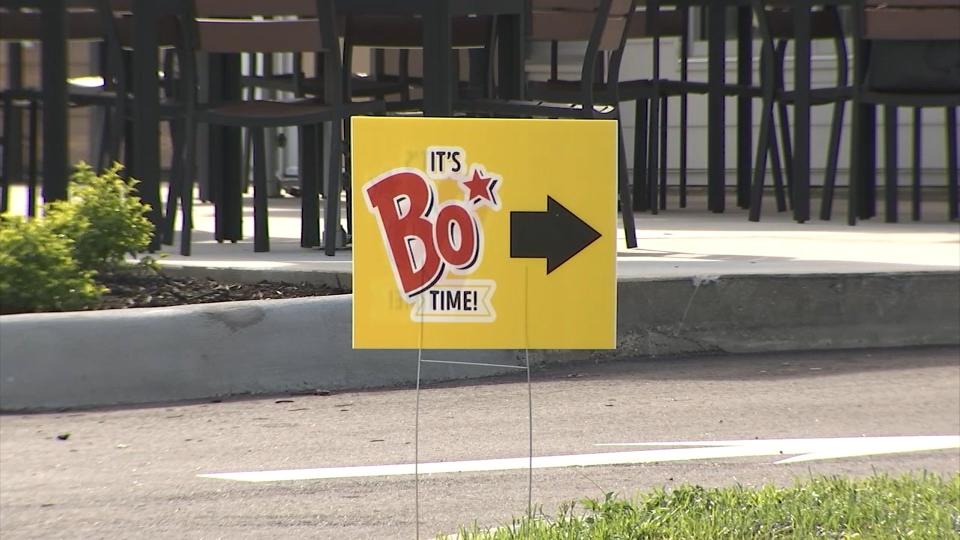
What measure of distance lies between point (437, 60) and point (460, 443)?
224 cm

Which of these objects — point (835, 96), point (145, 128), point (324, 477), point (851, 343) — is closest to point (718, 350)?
point (851, 343)

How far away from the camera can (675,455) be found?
13.3 feet

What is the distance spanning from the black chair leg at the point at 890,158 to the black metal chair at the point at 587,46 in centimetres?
219

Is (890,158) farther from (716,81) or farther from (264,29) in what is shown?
(264,29)

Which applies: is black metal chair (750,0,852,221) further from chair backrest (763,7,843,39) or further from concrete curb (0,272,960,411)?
concrete curb (0,272,960,411)

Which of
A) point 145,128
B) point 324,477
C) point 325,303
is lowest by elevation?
point 324,477

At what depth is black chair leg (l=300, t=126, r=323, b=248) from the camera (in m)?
6.99

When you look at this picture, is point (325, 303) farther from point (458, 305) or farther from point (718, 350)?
point (458, 305)

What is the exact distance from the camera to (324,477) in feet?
12.6

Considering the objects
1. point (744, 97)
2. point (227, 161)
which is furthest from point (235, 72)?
point (744, 97)

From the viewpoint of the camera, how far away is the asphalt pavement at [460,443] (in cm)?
354

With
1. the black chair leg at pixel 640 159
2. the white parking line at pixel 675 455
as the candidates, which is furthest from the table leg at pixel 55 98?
the black chair leg at pixel 640 159

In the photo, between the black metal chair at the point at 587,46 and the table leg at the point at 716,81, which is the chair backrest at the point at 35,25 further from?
the table leg at the point at 716,81

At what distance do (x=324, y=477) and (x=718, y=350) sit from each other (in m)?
2.06
